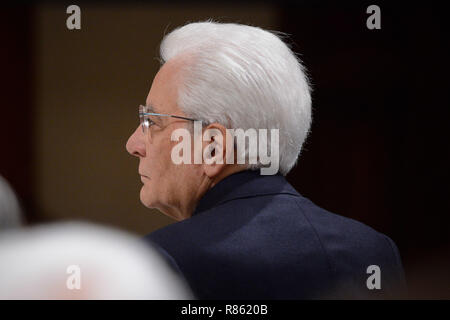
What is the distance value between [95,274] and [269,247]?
0.31 meters

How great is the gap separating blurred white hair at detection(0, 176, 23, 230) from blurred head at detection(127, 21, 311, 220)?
578mm

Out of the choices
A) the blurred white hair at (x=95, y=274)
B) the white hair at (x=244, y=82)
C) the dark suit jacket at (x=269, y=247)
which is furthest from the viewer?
the white hair at (x=244, y=82)

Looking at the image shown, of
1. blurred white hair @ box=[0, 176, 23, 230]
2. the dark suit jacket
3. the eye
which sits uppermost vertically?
the eye

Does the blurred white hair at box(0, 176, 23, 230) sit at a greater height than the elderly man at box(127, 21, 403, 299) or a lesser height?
lesser

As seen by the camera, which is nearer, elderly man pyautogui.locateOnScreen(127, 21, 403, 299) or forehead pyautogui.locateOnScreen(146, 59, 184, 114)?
elderly man pyautogui.locateOnScreen(127, 21, 403, 299)

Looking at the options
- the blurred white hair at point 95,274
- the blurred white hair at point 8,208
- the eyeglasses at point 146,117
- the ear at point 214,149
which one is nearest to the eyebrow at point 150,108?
the eyeglasses at point 146,117

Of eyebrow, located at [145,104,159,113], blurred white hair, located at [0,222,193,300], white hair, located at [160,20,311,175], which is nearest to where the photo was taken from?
blurred white hair, located at [0,222,193,300]

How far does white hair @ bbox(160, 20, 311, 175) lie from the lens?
3.92 feet

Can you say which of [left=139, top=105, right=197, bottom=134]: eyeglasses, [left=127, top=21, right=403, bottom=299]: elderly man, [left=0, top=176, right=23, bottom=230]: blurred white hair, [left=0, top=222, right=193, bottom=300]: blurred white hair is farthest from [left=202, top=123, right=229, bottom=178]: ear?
[left=0, top=176, right=23, bottom=230]: blurred white hair

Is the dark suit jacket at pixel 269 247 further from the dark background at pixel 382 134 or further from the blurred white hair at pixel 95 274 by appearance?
the dark background at pixel 382 134

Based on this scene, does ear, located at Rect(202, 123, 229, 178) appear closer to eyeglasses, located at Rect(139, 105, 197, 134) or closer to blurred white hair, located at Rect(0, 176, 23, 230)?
eyeglasses, located at Rect(139, 105, 197, 134)

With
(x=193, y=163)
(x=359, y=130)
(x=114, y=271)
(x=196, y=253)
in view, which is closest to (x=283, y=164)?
(x=193, y=163)

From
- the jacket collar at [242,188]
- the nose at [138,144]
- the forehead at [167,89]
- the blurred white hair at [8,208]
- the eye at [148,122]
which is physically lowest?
the blurred white hair at [8,208]

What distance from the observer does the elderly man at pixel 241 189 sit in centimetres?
109
